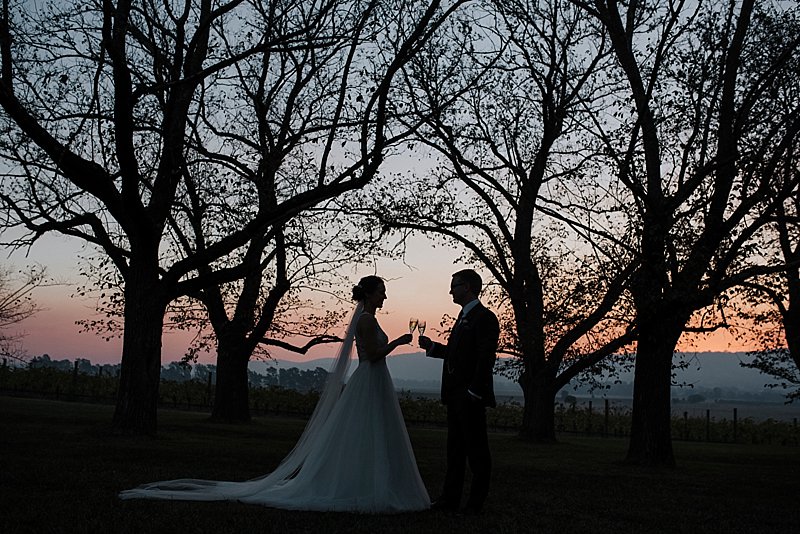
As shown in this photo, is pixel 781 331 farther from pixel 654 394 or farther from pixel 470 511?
pixel 470 511

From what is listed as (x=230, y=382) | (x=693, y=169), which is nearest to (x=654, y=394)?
(x=693, y=169)

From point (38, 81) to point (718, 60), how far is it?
15426 millimetres

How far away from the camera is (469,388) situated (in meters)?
9.62

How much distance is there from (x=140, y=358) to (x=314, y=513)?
11.3m

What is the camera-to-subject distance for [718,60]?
64.1 feet

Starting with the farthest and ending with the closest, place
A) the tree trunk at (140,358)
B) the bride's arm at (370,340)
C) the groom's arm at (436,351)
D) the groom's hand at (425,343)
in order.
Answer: the tree trunk at (140,358) < the bride's arm at (370,340) < the groom's arm at (436,351) < the groom's hand at (425,343)

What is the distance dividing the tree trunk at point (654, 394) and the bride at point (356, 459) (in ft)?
34.7

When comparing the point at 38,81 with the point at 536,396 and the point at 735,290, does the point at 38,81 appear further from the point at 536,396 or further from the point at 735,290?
the point at 536,396

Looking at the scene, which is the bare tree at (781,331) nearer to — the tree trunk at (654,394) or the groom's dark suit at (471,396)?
the tree trunk at (654,394)

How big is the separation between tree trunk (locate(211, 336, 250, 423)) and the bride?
20676 mm

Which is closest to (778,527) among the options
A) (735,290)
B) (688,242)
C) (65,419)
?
(688,242)

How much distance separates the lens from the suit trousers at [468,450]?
968cm

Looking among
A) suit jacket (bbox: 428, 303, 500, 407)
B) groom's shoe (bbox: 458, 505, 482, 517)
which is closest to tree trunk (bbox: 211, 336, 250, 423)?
suit jacket (bbox: 428, 303, 500, 407)

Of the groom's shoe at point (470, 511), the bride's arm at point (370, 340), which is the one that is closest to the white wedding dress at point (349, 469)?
the bride's arm at point (370, 340)
